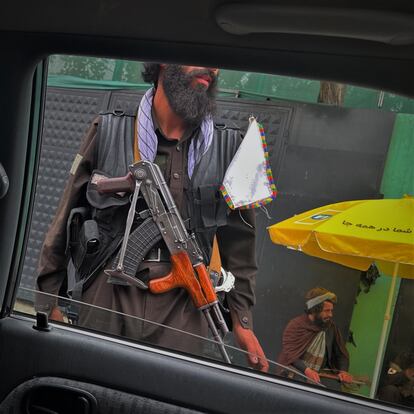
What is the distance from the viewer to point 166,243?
2135mm

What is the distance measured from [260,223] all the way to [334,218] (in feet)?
3.04

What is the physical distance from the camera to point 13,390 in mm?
1600

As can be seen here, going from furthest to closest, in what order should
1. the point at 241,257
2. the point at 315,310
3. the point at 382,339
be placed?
1. the point at 382,339
2. the point at 315,310
3. the point at 241,257

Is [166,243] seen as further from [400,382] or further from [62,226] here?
[400,382]

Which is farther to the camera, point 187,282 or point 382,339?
point 382,339

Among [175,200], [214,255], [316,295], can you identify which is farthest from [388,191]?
[175,200]

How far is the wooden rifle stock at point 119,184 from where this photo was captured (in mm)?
2164

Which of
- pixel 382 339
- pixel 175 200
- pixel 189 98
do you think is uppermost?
pixel 189 98

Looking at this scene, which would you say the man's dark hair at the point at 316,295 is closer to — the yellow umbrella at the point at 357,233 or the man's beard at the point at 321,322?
the man's beard at the point at 321,322

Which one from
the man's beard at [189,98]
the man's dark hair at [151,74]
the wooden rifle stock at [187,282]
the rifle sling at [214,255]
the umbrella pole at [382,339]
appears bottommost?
→ the umbrella pole at [382,339]

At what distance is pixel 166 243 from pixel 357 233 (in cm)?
134

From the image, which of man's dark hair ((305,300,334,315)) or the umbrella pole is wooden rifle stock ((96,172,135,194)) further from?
man's dark hair ((305,300,334,315))

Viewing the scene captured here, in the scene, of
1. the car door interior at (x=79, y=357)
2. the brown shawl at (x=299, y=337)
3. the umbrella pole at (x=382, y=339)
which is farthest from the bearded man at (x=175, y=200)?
the car door interior at (x=79, y=357)

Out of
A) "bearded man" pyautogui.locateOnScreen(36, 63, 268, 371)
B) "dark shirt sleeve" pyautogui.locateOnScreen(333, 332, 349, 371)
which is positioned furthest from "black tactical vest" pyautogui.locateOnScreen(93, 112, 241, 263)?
"dark shirt sleeve" pyautogui.locateOnScreen(333, 332, 349, 371)
